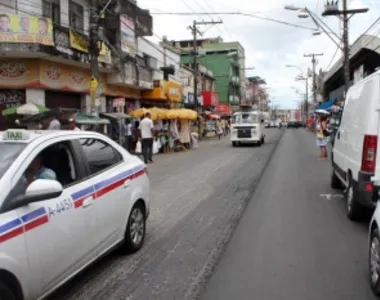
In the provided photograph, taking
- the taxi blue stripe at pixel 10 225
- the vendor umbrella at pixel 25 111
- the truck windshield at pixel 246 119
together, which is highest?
the vendor umbrella at pixel 25 111

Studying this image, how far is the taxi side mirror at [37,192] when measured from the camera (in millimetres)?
3721

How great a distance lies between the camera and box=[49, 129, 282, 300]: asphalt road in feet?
16.0

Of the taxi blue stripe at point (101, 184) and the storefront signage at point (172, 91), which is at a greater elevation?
the storefront signage at point (172, 91)

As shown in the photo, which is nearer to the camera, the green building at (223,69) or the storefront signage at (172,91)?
the storefront signage at (172,91)

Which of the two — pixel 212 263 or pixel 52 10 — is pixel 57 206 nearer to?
pixel 212 263

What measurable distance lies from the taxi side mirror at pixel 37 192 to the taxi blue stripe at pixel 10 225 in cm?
13

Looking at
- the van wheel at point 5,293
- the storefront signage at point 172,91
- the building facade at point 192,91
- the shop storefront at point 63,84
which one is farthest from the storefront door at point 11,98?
the building facade at point 192,91

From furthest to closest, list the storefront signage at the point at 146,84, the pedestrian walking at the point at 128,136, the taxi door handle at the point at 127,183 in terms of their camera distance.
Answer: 1. the storefront signage at the point at 146,84
2. the pedestrian walking at the point at 128,136
3. the taxi door handle at the point at 127,183

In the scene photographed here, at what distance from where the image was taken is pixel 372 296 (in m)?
4.68

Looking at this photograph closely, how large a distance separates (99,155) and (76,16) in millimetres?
18284

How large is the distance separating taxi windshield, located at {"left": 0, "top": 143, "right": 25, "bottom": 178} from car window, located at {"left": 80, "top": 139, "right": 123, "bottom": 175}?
938 millimetres

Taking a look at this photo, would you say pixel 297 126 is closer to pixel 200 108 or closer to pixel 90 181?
pixel 200 108

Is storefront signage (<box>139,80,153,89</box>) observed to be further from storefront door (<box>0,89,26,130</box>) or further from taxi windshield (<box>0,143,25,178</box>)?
taxi windshield (<box>0,143,25,178</box>)

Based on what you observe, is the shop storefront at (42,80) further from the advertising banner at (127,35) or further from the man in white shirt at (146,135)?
the advertising banner at (127,35)
